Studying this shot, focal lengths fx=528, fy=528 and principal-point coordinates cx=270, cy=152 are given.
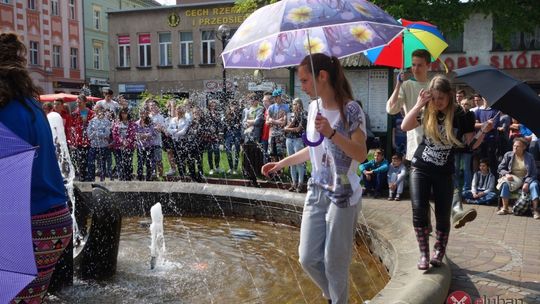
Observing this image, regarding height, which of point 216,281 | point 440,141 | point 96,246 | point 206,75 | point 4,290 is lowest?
point 216,281

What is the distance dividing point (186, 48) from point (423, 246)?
103 feet

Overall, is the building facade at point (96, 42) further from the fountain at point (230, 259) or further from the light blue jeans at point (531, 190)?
the light blue jeans at point (531, 190)

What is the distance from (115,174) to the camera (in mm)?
11180

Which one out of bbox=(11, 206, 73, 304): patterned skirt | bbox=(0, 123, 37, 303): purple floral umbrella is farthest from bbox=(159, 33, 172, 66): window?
bbox=(0, 123, 37, 303): purple floral umbrella

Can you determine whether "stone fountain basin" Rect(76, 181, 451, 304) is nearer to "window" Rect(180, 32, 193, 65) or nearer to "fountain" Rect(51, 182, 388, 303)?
"fountain" Rect(51, 182, 388, 303)

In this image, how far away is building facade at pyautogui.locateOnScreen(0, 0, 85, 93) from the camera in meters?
36.0

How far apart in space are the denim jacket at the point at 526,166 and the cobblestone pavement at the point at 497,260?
0.73 metres

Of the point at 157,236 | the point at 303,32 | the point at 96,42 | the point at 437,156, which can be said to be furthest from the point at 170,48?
the point at 437,156

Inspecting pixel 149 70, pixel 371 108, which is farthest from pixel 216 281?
→ pixel 149 70

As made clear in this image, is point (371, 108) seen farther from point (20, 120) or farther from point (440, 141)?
point (20, 120)

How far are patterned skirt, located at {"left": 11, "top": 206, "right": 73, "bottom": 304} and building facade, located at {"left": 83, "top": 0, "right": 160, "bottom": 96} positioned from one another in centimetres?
4073

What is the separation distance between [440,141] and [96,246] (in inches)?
129

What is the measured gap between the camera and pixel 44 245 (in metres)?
2.62

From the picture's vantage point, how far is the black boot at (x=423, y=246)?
13.6ft
